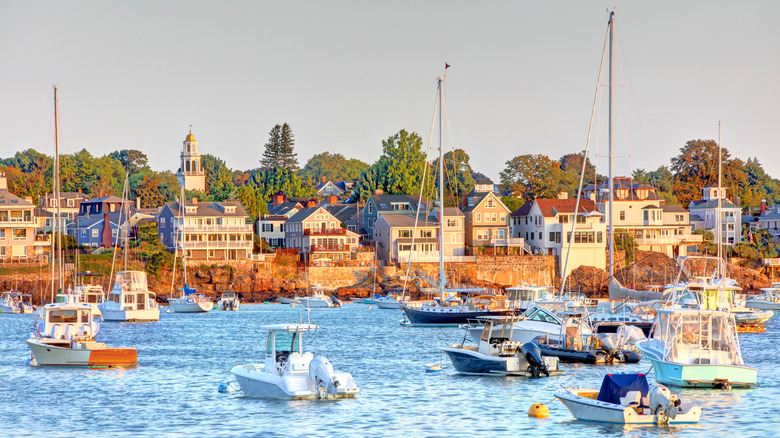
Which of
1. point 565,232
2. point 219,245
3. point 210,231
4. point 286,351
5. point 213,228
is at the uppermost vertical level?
point 213,228

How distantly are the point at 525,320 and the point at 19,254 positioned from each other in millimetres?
75596

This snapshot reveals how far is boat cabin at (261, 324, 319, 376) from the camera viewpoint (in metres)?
33.1

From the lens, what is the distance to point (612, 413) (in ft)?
95.3

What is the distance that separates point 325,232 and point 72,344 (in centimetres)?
7890

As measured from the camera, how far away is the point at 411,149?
151 meters

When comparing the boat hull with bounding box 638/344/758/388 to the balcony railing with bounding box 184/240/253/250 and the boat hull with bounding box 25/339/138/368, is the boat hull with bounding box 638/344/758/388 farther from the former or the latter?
the balcony railing with bounding box 184/240/253/250

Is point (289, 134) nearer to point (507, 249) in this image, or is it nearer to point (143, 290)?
point (507, 249)

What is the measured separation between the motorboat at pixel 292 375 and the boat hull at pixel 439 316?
3531 cm

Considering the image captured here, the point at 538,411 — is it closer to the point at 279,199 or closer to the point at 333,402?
the point at 333,402

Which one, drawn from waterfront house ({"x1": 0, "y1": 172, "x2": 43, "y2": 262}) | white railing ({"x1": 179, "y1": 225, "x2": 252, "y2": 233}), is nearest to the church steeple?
white railing ({"x1": 179, "y1": 225, "x2": 252, "y2": 233})

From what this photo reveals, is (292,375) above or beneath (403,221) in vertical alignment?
beneath

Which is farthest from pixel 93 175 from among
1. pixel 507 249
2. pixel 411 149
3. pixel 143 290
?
pixel 143 290

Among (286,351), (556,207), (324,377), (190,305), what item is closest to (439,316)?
(190,305)

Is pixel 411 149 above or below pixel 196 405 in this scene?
above
